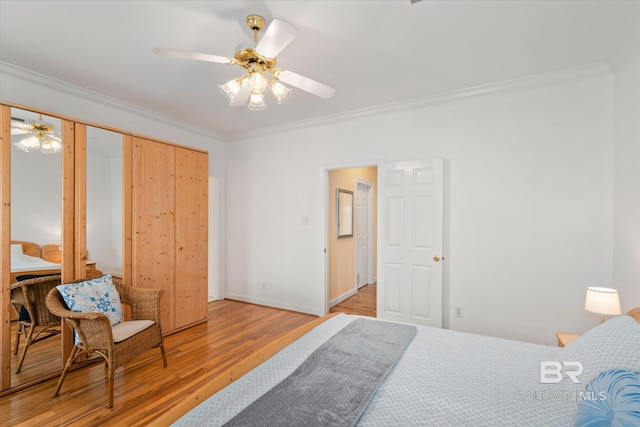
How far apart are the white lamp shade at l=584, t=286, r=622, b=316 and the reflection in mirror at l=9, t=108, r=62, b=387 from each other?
408 centimetres

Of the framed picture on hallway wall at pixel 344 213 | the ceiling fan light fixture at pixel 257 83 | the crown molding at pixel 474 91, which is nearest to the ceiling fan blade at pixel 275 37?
the ceiling fan light fixture at pixel 257 83

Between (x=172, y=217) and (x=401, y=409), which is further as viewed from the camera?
(x=172, y=217)

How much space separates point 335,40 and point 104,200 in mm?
2494

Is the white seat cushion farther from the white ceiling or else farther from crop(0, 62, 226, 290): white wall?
A: the white ceiling

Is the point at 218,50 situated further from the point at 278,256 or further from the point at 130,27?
the point at 278,256

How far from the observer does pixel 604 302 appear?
6.48ft

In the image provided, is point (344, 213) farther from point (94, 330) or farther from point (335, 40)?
point (94, 330)

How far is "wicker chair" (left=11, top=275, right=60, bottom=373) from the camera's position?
2250 millimetres

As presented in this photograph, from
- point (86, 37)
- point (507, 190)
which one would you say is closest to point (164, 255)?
point (86, 37)

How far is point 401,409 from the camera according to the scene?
114 centimetres

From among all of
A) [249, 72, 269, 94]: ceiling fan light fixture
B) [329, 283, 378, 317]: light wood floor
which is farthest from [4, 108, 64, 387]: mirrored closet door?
[329, 283, 378, 317]: light wood floor

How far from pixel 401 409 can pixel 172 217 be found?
302cm

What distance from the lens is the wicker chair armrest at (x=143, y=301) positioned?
2.66 meters

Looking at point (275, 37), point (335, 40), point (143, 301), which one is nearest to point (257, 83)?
point (275, 37)
